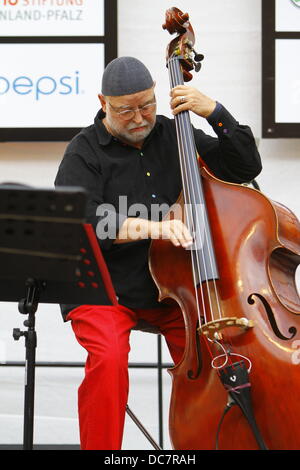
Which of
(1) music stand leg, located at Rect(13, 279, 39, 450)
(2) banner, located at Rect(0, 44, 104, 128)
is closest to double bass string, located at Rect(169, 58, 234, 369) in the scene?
(1) music stand leg, located at Rect(13, 279, 39, 450)

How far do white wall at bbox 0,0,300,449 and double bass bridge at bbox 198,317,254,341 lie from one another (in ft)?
3.93

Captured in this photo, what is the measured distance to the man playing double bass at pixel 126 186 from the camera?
1.88m

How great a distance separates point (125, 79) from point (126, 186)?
29 centimetres

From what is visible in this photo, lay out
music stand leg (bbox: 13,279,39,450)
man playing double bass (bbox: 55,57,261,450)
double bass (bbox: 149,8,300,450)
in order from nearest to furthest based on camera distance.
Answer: double bass (bbox: 149,8,300,450) < music stand leg (bbox: 13,279,39,450) < man playing double bass (bbox: 55,57,261,450)

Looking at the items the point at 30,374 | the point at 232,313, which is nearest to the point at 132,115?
the point at 232,313

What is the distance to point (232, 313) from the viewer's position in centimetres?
174

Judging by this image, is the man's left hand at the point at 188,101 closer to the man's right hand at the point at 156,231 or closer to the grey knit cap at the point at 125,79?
the grey knit cap at the point at 125,79

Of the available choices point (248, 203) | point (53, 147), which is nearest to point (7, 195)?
point (248, 203)

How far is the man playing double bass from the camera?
6.18 ft

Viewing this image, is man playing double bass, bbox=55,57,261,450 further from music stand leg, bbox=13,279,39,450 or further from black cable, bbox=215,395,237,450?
black cable, bbox=215,395,237,450

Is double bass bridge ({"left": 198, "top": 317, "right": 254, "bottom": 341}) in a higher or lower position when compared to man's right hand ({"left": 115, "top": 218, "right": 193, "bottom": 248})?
lower

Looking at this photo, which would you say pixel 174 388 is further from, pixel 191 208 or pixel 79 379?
pixel 79 379

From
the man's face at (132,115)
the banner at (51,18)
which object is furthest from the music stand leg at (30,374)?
the banner at (51,18)

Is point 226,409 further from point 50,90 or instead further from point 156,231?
point 50,90
